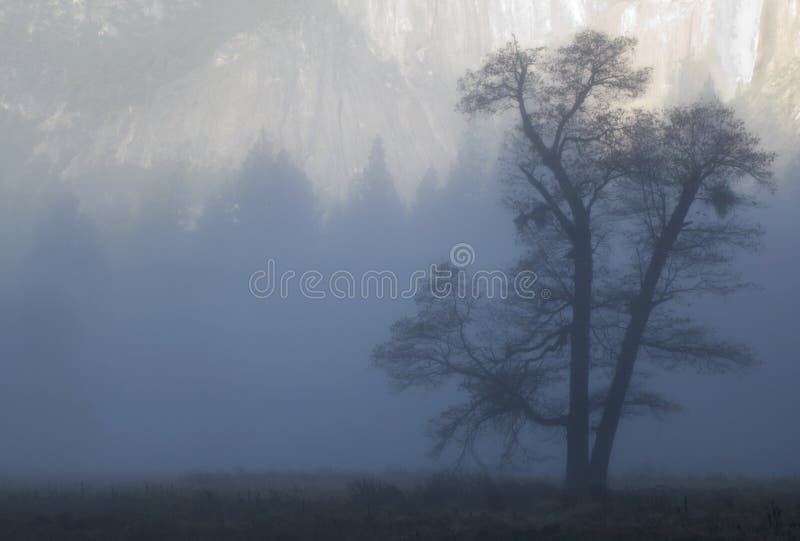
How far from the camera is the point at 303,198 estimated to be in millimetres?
41656

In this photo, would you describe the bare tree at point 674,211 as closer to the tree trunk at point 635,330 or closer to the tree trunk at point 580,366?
the tree trunk at point 635,330

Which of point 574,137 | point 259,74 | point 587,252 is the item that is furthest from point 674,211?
point 259,74

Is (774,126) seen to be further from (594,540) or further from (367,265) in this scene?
(594,540)

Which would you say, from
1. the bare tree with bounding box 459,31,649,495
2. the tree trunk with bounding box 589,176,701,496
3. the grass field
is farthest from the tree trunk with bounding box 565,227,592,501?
the grass field

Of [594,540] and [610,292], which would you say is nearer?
[594,540]

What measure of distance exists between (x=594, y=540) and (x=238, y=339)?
106ft

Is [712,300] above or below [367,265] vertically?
below

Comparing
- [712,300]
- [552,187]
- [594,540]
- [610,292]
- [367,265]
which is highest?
[367,265]

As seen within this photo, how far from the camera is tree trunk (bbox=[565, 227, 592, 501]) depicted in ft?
42.8

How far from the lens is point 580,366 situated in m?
13.1

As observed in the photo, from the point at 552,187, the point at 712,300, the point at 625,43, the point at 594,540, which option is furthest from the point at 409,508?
the point at 712,300

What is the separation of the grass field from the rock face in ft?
103

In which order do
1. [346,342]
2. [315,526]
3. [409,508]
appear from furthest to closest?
[346,342] → [409,508] → [315,526]

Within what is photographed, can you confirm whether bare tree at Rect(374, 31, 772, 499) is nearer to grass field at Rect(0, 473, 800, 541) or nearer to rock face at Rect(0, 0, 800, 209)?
grass field at Rect(0, 473, 800, 541)
